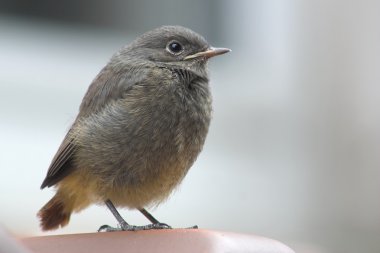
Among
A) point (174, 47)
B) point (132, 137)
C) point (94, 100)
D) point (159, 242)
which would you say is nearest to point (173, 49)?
point (174, 47)

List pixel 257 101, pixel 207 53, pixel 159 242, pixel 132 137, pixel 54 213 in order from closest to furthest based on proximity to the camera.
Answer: pixel 159 242, pixel 132 137, pixel 54 213, pixel 207 53, pixel 257 101

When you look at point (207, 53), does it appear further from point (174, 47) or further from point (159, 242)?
point (159, 242)

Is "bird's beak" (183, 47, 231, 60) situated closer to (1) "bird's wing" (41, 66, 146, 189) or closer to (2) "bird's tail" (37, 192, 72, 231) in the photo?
(1) "bird's wing" (41, 66, 146, 189)

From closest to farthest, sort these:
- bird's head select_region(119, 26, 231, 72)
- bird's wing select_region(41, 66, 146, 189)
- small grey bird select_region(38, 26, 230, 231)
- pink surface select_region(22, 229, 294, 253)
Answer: pink surface select_region(22, 229, 294, 253) < small grey bird select_region(38, 26, 230, 231) < bird's wing select_region(41, 66, 146, 189) < bird's head select_region(119, 26, 231, 72)

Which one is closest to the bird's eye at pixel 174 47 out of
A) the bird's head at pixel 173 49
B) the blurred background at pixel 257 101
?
the bird's head at pixel 173 49

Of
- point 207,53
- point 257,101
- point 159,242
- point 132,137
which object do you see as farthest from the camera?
point 257,101

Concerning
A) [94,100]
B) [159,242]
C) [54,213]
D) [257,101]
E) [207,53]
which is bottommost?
[257,101]

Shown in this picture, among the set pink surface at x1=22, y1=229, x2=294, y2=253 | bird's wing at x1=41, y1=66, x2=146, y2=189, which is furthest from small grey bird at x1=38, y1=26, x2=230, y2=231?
pink surface at x1=22, y1=229, x2=294, y2=253
